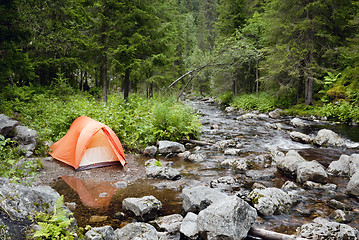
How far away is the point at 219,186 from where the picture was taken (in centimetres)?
658

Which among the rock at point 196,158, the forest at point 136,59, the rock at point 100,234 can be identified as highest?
the forest at point 136,59

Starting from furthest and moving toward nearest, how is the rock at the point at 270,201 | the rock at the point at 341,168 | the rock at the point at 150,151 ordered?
the rock at the point at 150,151 → the rock at the point at 341,168 → the rock at the point at 270,201

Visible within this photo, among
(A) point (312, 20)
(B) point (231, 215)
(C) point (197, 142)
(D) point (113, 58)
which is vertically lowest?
(C) point (197, 142)

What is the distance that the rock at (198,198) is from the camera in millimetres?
4930

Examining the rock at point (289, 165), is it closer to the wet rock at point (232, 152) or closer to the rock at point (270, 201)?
the rock at point (270, 201)

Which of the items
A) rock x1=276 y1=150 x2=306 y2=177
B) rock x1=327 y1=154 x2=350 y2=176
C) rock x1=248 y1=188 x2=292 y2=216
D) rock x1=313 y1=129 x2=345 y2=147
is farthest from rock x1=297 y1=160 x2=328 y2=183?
rock x1=313 y1=129 x2=345 y2=147

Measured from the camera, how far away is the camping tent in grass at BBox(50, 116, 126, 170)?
25.3 ft

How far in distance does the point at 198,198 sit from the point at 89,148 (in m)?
4.47

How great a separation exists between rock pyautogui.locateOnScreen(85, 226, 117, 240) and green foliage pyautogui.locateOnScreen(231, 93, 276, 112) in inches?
888

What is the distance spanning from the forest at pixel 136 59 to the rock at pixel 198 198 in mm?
5171

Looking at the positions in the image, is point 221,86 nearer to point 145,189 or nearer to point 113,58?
point 113,58

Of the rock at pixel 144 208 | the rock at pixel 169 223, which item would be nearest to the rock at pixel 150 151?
the rock at pixel 144 208

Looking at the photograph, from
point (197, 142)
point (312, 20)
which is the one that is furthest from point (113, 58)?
point (312, 20)

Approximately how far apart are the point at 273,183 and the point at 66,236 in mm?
5665
